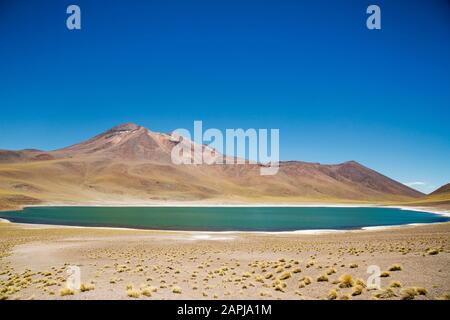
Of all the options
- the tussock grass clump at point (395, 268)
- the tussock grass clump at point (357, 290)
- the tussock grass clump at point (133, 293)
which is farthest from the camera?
the tussock grass clump at point (395, 268)

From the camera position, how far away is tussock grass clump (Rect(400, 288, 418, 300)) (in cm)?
1149

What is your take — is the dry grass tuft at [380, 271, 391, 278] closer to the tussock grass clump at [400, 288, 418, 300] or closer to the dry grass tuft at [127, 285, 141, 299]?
the tussock grass clump at [400, 288, 418, 300]

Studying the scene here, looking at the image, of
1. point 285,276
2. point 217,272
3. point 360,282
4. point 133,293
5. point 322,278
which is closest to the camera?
point 133,293

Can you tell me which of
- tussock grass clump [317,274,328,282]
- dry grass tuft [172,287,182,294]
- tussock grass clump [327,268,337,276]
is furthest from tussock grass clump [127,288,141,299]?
tussock grass clump [327,268,337,276]

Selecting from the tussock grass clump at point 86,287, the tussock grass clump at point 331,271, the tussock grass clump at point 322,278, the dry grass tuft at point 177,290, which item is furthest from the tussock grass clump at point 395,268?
the tussock grass clump at point 86,287

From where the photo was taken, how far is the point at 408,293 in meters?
11.7

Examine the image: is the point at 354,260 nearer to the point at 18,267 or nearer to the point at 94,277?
the point at 94,277

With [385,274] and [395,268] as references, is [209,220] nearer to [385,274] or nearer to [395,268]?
[395,268]

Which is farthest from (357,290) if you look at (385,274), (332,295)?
(385,274)

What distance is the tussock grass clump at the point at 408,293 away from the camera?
11.5 m

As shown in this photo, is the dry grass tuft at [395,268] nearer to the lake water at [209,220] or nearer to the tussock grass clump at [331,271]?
the tussock grass clump at [331,271]

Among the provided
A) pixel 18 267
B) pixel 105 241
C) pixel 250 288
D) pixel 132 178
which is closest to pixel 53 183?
pixel 132 178
